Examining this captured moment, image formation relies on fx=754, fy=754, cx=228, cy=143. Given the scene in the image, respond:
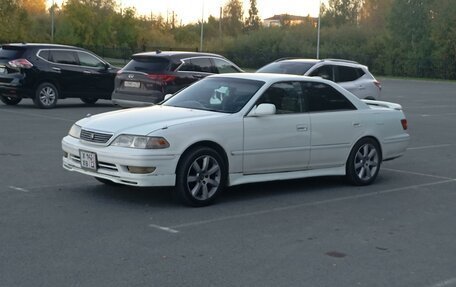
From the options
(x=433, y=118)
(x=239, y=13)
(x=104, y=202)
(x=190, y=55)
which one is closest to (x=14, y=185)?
(x=104, y=202)

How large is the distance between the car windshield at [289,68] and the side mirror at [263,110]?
8.79 meters

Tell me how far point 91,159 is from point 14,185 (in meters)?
1.45

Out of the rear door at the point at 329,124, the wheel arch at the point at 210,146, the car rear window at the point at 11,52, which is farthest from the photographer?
the car rear window at the point at 11,52

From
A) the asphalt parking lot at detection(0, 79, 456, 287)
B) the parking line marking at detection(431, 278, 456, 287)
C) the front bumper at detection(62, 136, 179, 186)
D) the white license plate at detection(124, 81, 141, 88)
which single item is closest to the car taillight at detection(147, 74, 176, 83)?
the white license plate at detection(124, 81, 141, 88)

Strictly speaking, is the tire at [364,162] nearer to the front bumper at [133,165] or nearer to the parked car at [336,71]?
the front bumper at [133,165]

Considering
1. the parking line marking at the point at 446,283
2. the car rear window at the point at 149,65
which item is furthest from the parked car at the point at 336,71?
the parking line marking at the point at 446,283

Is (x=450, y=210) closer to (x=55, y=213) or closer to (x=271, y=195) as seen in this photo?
(x=271, y=195)

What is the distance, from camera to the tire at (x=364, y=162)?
978 cm

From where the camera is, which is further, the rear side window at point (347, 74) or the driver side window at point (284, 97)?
the rear side window at point (347, 74)

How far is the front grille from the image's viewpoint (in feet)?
26.5

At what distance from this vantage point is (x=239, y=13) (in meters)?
105

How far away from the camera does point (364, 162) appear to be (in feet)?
32.6

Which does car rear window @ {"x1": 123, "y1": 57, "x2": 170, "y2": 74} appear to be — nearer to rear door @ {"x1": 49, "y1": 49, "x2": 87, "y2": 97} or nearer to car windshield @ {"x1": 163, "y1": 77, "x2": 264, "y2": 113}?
rear door @ {"x1": 49, "y1": 49, "x2": 87, "y2": 97}

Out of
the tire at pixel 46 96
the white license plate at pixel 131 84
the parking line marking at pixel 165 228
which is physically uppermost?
the white license plate at pixel 131 84
